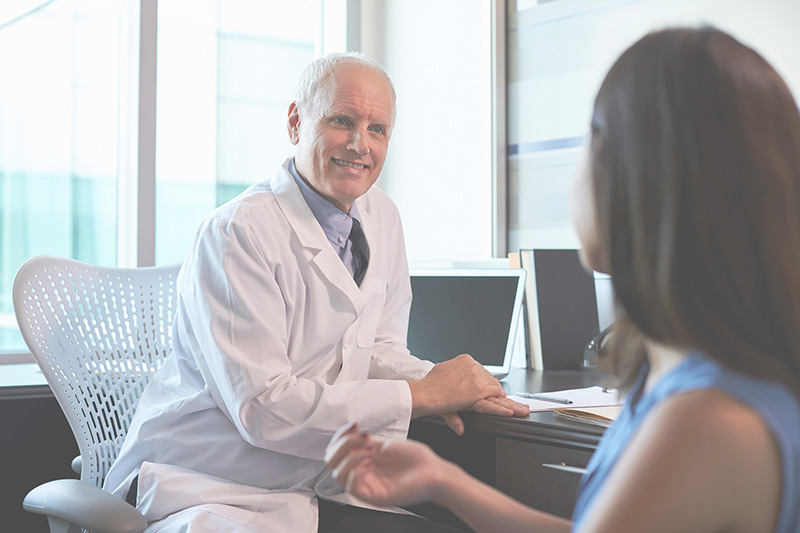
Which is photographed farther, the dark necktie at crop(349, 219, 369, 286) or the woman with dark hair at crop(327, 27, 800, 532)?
the dark necktie at crop(349, 219, 369, 286)

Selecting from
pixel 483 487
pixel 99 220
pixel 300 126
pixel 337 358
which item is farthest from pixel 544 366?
pixel 99 220

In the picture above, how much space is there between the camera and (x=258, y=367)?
49.6 inches

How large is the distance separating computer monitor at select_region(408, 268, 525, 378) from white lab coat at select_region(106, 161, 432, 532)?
0.52m

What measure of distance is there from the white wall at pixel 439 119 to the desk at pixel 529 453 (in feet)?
4.38

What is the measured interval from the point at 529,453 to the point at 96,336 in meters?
0.89

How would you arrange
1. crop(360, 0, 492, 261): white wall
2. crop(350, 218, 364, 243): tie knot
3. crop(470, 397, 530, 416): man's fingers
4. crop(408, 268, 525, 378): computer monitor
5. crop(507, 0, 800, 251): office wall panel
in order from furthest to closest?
1. crop(360, 0, 492, 261): white wall
2. crop(507, 0, 800, 251): office wall panel
3. crop(408, 268, 525, 378): computer monitor
4. crop(350, 218, 364, 243): tie knot
5. crop(470, 397, 530, 416): man's fingers

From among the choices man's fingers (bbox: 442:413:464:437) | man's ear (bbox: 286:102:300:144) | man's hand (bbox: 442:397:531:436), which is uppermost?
man's ear (bbox: 286:102:300:144)

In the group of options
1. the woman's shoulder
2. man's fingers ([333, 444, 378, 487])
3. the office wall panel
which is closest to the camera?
the woman's shoulder

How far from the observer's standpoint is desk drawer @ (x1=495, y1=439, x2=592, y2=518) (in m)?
1.28

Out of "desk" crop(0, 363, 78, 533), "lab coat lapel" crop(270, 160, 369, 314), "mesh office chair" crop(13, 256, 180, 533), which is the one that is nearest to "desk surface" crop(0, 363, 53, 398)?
"desk" crop(0, 363, 78, 533)

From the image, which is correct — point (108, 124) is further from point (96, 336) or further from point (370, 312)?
point (370, 312)

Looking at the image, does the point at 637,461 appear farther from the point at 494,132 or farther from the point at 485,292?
the point at 494,132

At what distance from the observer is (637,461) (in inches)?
23.1

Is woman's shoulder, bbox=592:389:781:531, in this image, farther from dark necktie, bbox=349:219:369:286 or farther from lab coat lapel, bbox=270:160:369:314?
dark necktie, bbox=349:219:369:286
